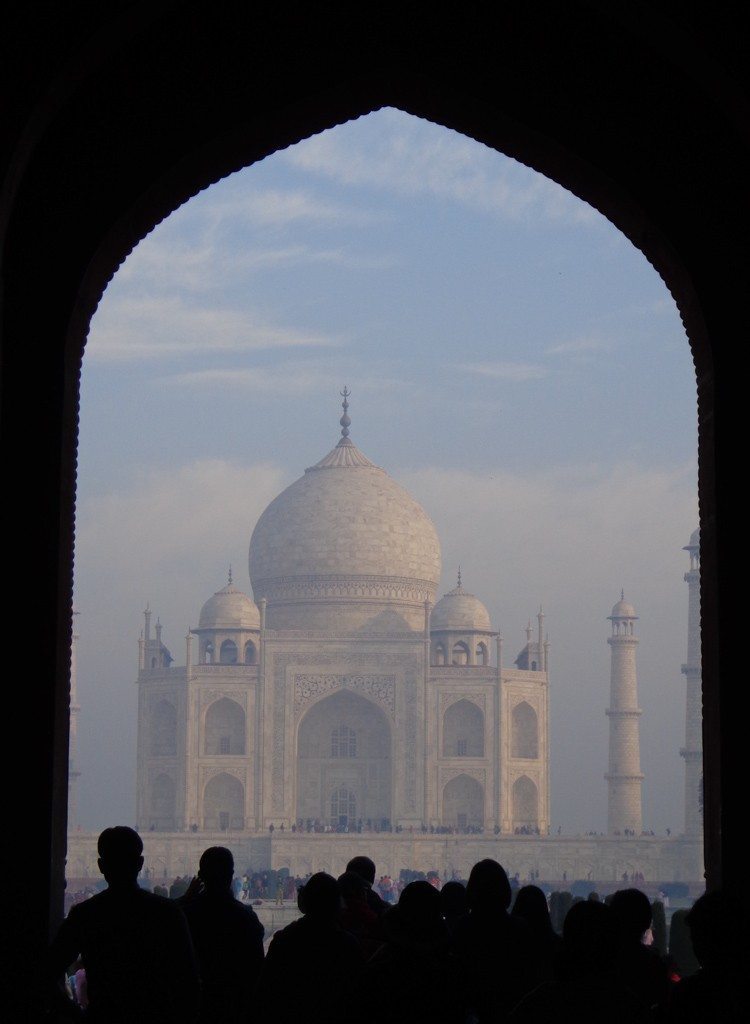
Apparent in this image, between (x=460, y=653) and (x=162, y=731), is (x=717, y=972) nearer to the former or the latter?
(x=162, y=731)

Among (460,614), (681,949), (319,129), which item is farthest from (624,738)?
(319,129)

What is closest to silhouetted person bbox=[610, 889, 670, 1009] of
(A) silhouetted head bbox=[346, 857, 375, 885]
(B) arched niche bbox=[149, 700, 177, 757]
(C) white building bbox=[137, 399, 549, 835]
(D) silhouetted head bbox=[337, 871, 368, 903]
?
(D) silhouetted head bbox=[337, 871, 368, 903]

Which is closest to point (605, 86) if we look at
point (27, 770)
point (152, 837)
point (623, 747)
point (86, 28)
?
point (86, 28)

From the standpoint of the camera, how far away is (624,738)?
32469 mm

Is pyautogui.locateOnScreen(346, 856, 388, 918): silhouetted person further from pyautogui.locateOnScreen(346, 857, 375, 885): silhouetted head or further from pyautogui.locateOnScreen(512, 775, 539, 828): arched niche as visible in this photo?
pyautogui.locateOnScreen(512, 775, 539, 828): arched niche

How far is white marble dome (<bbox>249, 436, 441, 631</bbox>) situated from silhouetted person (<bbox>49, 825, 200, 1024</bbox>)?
29945 mm

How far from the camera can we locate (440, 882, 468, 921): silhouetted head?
13.4 ft

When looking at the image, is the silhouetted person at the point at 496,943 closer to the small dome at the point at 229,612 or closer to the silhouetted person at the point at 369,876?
the silhouetted person at the point at 369,876

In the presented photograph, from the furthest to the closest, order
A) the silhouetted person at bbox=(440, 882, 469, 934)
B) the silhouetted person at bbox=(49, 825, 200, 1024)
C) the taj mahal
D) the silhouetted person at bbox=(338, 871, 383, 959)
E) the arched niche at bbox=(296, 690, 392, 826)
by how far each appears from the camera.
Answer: the arched niche at bbox=(296, 690, 392, 826)
the taj mahal
the silhouetted person at bbox=(440, 882, 469, 934)
the silhouetted person at bbox=(338, 871, 383, 959)
the silhouetted person at bbox=(49, 825, 200, 1024)

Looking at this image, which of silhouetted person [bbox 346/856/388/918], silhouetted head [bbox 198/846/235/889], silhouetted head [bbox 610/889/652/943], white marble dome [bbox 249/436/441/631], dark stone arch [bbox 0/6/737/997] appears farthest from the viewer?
white marble dome [bbox 249/436/441/631]

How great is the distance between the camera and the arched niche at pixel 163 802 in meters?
32.4

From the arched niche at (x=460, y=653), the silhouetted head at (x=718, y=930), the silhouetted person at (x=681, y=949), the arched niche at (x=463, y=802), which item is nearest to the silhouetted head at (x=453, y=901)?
the silhouetted head at (x=718, y=930)

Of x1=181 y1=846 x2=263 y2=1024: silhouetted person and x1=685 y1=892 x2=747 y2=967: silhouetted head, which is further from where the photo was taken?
x1=181 y1=846 x2=263 y2=1024: silhouetted person

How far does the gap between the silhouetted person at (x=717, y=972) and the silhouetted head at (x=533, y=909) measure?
3.39ft
